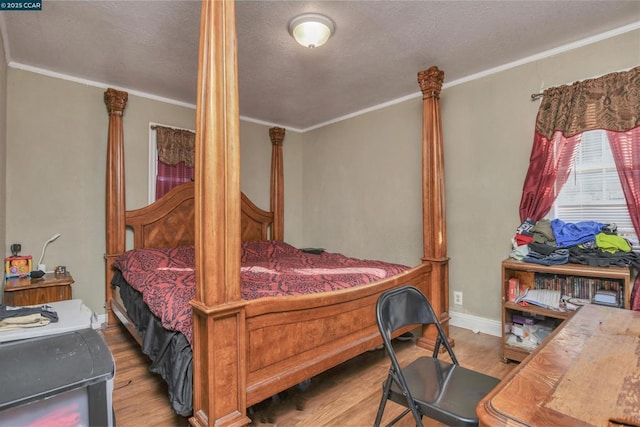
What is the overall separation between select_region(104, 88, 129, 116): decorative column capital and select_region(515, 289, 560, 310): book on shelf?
13.1 ft

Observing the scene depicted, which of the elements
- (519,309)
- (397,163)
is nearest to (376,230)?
(397,163)

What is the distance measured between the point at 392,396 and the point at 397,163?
9.26 ft

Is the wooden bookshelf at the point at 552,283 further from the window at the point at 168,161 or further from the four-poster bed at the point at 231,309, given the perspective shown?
the window at the point at 168,161

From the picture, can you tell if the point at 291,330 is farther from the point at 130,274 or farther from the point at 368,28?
the point at 368,28

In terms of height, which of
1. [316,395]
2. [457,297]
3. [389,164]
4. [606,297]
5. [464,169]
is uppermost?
[389,164]

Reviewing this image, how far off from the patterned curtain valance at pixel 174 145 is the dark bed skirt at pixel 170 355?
1755 millimetres

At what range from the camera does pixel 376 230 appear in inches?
159

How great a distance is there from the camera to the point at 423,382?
1449 millimetres

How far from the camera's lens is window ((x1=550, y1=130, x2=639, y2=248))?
2.43m

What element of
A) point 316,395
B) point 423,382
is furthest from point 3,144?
point 423,382

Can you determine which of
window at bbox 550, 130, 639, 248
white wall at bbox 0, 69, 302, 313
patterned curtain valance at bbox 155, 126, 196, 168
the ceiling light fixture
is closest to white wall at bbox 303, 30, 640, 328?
window at bbox 550, 130, 639, 248

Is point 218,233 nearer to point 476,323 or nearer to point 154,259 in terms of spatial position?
point 154,259

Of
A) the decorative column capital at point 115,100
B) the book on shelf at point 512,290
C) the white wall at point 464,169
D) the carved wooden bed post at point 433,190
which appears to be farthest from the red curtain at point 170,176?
the book on shelf at point 512,290

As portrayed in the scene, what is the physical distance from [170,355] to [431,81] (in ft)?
9.03
